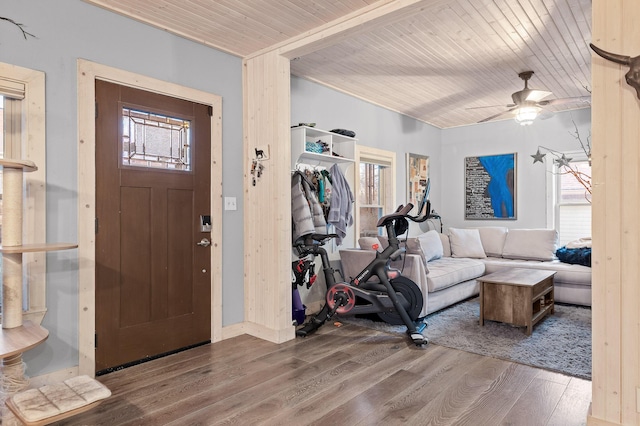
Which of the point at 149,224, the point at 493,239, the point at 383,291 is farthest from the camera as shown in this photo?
the point at 493,239

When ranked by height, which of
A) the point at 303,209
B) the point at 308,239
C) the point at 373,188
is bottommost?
the point at 308,239

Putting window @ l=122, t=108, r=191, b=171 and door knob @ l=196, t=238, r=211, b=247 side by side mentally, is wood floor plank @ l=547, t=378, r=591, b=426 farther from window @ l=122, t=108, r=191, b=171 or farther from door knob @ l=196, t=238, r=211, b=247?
window @ l=122, t=108, r=191, b=171

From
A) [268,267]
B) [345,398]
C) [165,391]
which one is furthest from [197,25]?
[345,398]

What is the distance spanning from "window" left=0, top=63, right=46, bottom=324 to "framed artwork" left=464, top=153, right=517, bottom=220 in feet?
20.2

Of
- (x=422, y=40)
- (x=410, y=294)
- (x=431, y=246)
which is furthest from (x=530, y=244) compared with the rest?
(x=422, y=40)

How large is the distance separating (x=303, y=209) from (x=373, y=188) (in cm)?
205

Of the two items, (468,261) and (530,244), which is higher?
(530,244)

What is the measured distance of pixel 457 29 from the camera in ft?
11.0

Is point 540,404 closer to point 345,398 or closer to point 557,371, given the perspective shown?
point 557,371

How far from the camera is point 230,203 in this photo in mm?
3689

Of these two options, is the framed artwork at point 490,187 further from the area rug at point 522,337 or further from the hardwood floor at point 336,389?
the hardwood floor at point 336,389

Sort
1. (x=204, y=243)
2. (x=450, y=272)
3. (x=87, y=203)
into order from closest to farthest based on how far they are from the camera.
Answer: (x=87, y=203) < (x=204, y=243) < (x=450, y=272)

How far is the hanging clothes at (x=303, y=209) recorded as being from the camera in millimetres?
3930

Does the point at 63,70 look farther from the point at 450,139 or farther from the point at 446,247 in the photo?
the point at 450,139
